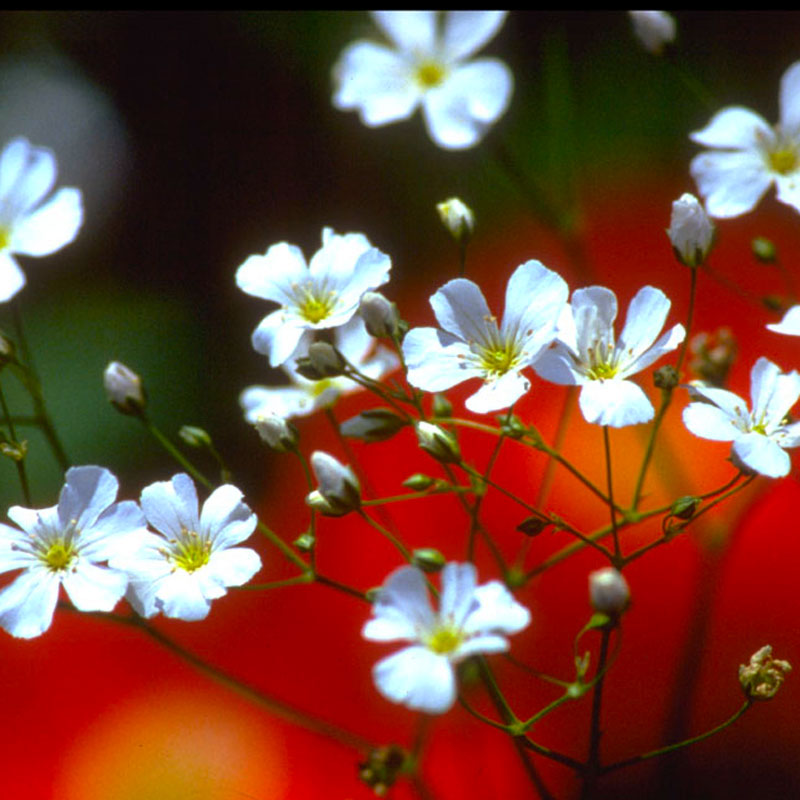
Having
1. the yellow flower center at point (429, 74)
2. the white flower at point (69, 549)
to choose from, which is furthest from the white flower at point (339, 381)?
the yellow flower center at point (429, 74)

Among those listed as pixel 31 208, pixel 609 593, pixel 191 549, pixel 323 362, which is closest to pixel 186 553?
pixel 191 549

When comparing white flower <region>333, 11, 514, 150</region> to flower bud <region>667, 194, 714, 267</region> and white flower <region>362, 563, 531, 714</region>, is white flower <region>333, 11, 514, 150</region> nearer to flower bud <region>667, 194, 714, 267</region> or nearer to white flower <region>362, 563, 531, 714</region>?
flower bud <region>667, 194, 714, 267</region>

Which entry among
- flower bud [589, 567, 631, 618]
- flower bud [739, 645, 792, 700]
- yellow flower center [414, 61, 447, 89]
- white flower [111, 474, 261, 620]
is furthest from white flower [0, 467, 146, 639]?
yellow flower center [414, 61, 447, 89]

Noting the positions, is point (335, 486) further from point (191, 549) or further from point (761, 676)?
point (761, 676)

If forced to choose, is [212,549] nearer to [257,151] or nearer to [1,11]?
[257,151]

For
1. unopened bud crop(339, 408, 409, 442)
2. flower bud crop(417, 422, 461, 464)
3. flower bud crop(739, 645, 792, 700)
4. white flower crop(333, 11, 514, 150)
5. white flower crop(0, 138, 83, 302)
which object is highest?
white flower crop(333, 11, 514, 150)
